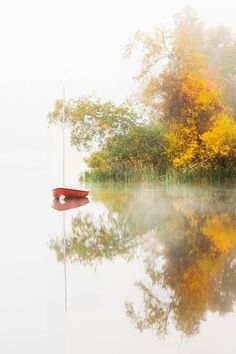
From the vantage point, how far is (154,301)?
4426 mm

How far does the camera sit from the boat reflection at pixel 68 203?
12326 mm

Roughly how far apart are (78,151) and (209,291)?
16.6 metres

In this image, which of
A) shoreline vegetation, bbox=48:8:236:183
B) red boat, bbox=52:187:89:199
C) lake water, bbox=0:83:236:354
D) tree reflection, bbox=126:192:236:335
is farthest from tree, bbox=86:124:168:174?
tree reflection, bbox=126:192:236:335

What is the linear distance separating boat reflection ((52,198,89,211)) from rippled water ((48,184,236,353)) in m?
2.10

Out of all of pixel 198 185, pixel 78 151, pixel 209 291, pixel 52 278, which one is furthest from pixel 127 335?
pixel 78 151

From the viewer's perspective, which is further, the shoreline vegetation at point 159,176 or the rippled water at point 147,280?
the shoreline vegetation at point 159,176

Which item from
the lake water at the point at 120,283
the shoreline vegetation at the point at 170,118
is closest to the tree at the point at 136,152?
the shoreline vegetation at the point at 170,118

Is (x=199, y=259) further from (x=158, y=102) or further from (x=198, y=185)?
(x=158, y=102)

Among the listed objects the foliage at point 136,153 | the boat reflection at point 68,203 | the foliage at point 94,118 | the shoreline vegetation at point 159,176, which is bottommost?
the boat reflection at point 68,203

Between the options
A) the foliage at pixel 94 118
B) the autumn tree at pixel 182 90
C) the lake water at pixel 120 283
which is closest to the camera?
the lake water at pixel 120 283

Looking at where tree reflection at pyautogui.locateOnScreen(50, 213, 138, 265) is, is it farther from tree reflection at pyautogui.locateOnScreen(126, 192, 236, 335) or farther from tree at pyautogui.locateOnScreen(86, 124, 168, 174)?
tree at pyautogui.locateOnScreen(86, 124, 168, 174)

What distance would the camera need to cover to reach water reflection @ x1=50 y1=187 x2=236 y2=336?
4176 mm

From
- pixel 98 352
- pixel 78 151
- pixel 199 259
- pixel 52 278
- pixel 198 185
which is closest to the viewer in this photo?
pixel 98 352

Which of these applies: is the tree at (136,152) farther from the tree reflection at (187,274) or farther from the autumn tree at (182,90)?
the tree reflection at (187,274)
